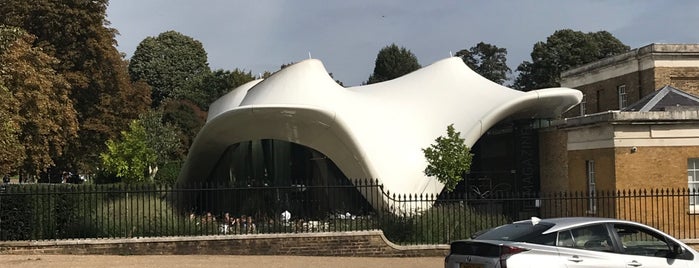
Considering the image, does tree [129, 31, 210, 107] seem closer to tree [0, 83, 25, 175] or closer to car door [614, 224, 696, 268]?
tree [0, 83, 25, 175]

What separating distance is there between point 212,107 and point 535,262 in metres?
21.2

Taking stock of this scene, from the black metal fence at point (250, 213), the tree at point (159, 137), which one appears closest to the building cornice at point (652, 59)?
the black metal fence at point (250, 213)

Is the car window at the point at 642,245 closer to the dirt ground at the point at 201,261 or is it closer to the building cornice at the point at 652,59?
the dirt ground at the point at 201,261

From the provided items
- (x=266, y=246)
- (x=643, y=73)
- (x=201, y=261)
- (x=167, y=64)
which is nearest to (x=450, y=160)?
(x=266, y=246)

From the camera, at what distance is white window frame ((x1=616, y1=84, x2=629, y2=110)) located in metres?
37.2

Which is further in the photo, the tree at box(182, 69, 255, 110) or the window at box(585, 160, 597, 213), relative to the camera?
the tree at box(182, 69, 255, 110)

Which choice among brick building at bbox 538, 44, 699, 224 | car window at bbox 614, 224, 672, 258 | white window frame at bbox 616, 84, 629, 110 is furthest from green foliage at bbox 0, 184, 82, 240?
white window frame at bbox 616, 84, 629, 110

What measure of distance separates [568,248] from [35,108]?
24.7m

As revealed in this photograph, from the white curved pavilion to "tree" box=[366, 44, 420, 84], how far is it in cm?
5886

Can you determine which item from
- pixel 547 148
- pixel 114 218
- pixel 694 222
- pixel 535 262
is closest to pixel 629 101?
pixel 547 148

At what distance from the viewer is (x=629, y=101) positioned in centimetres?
3647

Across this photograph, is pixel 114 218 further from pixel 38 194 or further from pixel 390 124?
pixel 390 124

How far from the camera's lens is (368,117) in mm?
22906

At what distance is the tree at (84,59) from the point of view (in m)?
35.9
